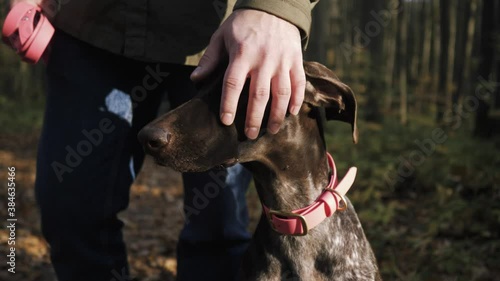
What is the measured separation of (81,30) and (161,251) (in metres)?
4.14

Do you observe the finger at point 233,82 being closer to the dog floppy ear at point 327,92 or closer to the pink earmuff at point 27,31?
the dog floppy ear at point 327,92

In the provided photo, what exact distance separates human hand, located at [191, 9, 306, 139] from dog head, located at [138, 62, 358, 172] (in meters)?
0.19

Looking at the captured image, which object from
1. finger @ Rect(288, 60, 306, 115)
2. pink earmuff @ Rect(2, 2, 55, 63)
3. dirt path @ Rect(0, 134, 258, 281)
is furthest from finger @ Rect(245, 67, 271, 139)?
dirt path @ Rect(0, 134, 258, 281)

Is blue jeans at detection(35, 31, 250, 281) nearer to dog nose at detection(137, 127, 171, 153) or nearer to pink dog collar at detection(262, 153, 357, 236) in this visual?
pink dog collar at detection(262, 153, 357, 236)

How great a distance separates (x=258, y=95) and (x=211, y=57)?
0.35m

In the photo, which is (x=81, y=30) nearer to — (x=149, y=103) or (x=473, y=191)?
(x=149, y=103)

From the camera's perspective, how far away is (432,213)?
272 inches

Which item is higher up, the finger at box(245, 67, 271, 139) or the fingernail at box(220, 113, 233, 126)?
the finger at box(245, 67, 271, 139)

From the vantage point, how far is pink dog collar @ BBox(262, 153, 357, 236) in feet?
9.00

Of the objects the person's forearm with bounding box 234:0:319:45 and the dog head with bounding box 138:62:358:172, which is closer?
the person's forearm with bounding box 234:0:319:45

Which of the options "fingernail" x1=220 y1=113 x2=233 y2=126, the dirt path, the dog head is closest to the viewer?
"fingernail" x1=220 y1=113 x2=233 y2=126

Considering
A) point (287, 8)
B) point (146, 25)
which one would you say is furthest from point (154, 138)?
point (146, 25)

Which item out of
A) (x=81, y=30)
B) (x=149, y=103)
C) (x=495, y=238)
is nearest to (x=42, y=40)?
(x=81, y=30)

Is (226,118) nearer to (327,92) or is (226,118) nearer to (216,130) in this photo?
(216,130)
